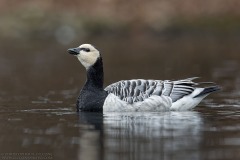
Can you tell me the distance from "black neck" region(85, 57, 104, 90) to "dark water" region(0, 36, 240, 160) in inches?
29.2

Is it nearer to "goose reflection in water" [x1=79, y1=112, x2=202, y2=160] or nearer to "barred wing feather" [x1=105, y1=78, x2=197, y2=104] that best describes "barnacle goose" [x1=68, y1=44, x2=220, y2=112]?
"barred wing feather" [x1=105, y1=78, x2=197, y2=104]

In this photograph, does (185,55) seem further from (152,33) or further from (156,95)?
(156,95)

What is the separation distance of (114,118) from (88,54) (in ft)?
6.50

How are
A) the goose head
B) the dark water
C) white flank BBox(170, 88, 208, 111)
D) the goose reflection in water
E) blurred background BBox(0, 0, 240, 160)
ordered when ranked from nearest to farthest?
the goose reflection in water < the dark water < blurred background BBox(0, 0, 240, 160) < white flank BBox(170, 88, 208, 111) < the goose head

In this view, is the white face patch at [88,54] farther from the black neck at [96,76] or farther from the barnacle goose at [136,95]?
the black neck at [96,76]

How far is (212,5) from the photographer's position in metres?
40.5

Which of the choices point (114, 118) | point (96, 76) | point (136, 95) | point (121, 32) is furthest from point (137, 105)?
point (121, 32)

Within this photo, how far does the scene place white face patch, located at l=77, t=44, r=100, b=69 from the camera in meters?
17.2

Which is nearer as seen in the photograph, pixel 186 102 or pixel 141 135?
pixel 141 135

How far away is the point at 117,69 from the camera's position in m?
26.6

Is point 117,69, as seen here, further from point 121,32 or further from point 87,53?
point 121,32

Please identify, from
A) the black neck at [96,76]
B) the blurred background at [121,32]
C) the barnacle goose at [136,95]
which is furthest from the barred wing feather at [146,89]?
the blurred background at [121,32]

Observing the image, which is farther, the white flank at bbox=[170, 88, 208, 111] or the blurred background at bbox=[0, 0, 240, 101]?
the blurred background at bbox=[0, 0, 240, 101]

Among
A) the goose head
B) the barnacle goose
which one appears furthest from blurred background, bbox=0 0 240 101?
the barnacle goose
